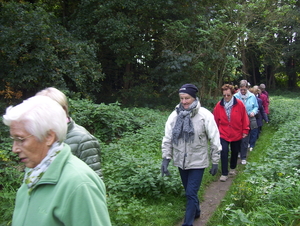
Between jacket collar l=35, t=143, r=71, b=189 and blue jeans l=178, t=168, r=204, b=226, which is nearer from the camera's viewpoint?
jacket collar l=35, t=143, r=71, b=189

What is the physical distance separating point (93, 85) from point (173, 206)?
398 inches

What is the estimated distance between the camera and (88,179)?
158 centimetres

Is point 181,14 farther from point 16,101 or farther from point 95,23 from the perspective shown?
point 16,101

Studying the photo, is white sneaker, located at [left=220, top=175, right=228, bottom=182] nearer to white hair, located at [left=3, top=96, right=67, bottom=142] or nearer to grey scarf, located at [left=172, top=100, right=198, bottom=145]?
grey scarf, located at [left=172, top=100, right=198, bottom=145]

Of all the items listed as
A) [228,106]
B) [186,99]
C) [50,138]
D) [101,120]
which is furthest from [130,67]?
[50,138]

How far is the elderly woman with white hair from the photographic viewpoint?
4.97ft

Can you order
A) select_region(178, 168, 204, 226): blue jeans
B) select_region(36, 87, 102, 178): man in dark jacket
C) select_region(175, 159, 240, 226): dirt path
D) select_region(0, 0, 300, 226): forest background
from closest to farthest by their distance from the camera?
1. select_region(36, 87, 102, 178): man in dark jacket
2. select_region(178, 168, 204, 226): blue jeans
3. select_region(175, 159, 240, 226): dirt path
4. select_region(0, 0, 300, 226): forest background

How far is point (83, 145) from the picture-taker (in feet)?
9.45

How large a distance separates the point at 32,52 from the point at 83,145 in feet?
33.2

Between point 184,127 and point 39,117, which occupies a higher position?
point 39,117

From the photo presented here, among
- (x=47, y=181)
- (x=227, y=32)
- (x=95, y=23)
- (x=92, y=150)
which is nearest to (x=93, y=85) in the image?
(x=95, y=23)

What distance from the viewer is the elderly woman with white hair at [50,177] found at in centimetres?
151

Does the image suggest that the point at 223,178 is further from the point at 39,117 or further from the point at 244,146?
the point at 39,117

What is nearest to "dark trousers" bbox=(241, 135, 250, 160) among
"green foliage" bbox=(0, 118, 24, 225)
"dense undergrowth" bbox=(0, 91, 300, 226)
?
"dense undergrowth" bbox=(0, 91, 300, 226)
